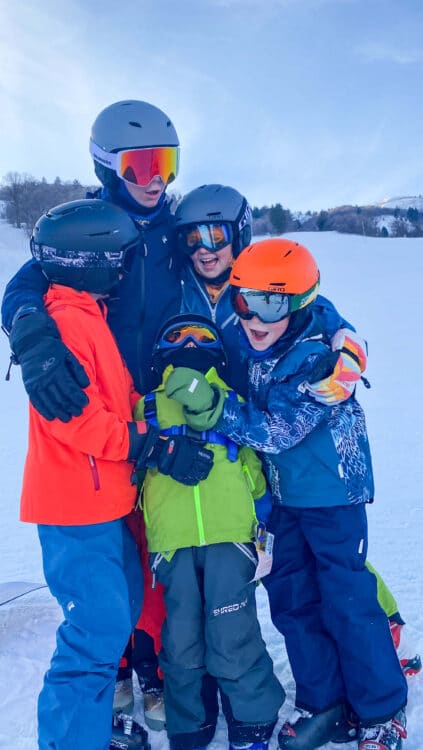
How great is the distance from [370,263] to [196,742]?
648 inches

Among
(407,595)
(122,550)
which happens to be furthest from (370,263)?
(122,550)

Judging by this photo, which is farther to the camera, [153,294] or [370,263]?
[370,263]

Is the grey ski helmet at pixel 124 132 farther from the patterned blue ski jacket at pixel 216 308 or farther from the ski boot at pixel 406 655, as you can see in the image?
the ski boot at pixel 406 655

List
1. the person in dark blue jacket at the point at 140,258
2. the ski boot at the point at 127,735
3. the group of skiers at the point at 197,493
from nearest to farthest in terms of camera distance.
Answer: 1. the group of skiers at the point at 197,493
2. the ski boot at the point at 127,735
3. the person in dark blue jacket at the point at 140,258

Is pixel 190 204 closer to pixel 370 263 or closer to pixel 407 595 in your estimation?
pixel 407 595

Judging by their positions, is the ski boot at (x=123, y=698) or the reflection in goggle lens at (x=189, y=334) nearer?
the reflection in goggle lens at (x=189, y=334)

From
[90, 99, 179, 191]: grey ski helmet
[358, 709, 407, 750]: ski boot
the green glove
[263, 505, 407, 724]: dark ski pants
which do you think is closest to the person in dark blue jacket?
[90, 99, 179, 191]: grey ski helmet

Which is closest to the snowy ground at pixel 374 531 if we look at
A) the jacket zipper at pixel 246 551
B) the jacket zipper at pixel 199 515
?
the jacket zipper at pixel 246 551

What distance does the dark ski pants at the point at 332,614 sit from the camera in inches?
82.6

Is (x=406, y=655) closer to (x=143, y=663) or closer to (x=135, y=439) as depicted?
(x=143, y=663)

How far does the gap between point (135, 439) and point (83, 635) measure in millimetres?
637

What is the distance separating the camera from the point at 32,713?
238 centimetres

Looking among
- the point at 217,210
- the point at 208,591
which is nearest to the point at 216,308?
the point at 217,210

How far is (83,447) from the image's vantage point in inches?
76.2
